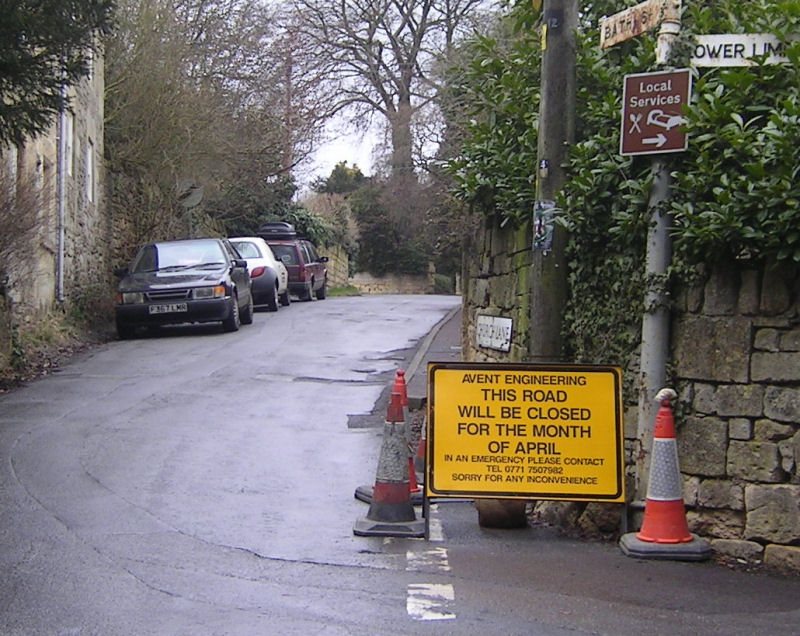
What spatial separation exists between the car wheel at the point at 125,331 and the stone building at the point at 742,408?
13078 millimetres

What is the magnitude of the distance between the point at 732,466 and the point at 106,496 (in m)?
4.11

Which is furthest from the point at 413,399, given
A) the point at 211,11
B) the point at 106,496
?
the point at 211,11

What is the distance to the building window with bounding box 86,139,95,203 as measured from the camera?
2206cm

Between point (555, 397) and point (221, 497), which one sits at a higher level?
point (555, 397)

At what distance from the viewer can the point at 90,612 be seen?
5.17 metres

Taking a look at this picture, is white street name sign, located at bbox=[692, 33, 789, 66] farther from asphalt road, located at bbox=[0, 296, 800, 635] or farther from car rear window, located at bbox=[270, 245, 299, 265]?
car rear window, located at bbox=[270, 245, 299, 265]

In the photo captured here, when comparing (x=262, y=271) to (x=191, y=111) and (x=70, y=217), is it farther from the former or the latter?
(x=70, y=217)

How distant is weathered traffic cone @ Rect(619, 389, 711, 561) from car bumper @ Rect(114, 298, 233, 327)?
12.7 m

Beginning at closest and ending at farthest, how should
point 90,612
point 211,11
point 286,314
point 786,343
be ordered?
point 90,612 < point 786,343 < point 286,314 < point 211,11

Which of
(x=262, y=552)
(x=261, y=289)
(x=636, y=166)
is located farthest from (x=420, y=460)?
(x=261, y=289)

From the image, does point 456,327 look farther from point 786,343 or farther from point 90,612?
point 90,612

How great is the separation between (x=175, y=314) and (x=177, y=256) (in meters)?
1.64

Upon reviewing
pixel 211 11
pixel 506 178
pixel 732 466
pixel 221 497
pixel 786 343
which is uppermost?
pixel 211 11

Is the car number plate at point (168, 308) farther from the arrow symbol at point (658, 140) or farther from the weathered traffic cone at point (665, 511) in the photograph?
the weathered traffic cone at point (665, 511)
